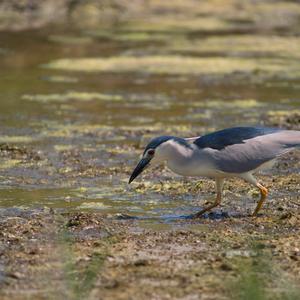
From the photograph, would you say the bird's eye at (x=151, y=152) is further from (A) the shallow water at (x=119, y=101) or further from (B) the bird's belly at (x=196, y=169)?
(A) the shallow water at (x=119, y=101)

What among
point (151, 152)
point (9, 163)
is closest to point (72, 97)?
point (9, 163)

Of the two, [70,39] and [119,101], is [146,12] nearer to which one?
[70,39]

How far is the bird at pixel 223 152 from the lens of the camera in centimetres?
720

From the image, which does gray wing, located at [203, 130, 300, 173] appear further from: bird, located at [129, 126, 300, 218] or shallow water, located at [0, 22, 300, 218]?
shallow water, located at [0, 22, 300, 218]

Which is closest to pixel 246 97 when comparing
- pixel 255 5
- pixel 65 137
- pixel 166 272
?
pixel 65 137

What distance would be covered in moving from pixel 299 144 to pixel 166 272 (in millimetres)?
2103

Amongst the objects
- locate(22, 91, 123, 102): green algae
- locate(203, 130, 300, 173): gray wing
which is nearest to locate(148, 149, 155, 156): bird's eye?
locate(203, 130, 300, 173): gray wing

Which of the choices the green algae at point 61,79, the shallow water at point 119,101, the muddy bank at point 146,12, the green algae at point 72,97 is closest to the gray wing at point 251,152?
the shallow water at point 119,101

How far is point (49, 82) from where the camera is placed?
48.7 ft

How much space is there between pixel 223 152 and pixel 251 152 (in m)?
0.21

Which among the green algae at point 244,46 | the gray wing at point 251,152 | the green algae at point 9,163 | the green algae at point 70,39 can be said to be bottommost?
the green algae at point 244,46

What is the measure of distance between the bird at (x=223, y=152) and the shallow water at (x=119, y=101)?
1.46 ft

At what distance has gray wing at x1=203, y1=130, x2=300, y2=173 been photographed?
7203 millimetres

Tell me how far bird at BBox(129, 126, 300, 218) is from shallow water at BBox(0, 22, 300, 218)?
44cm
